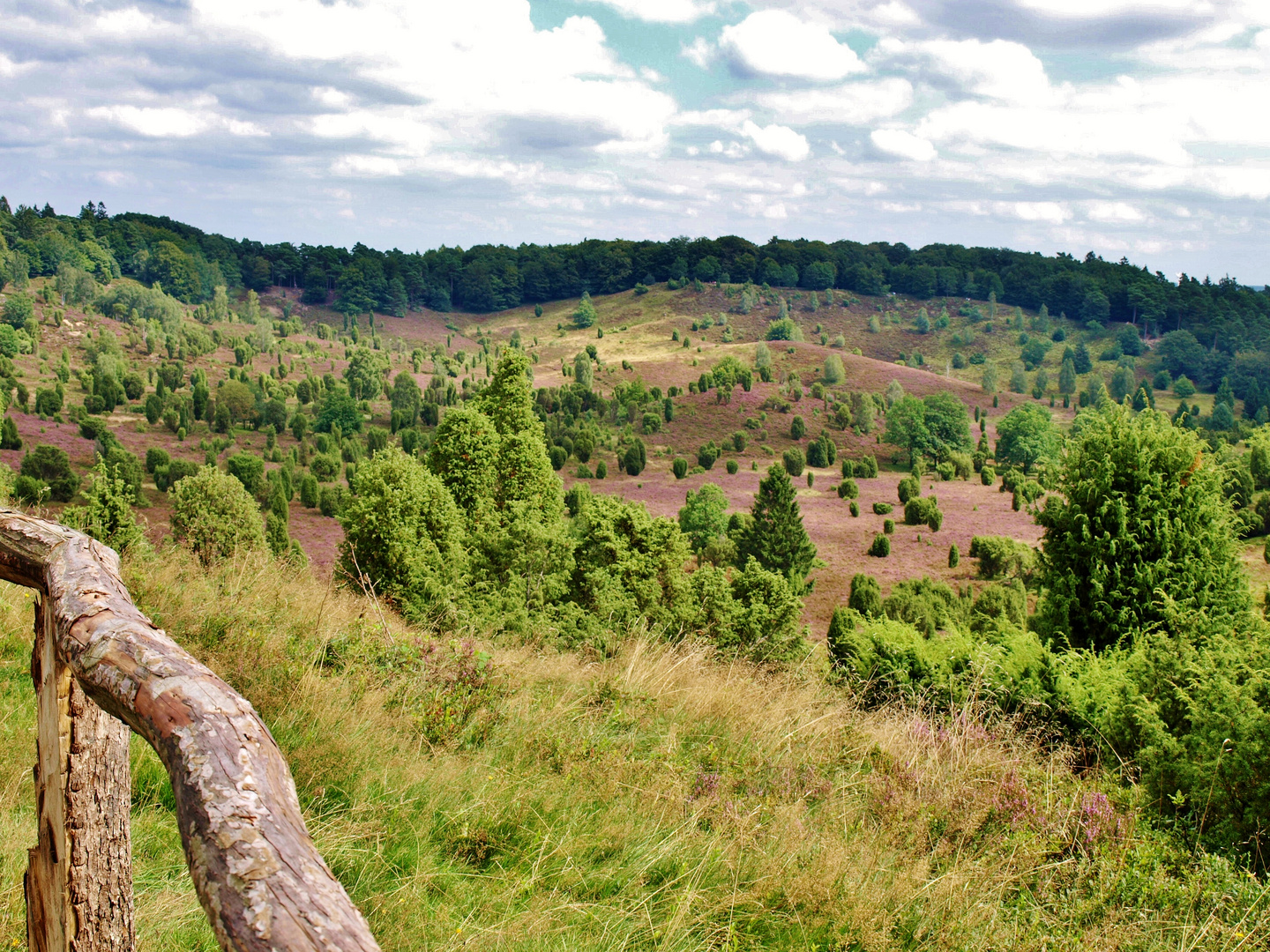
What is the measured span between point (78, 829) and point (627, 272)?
111m

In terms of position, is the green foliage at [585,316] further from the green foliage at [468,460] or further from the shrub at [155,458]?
the green foliage at [468,460]

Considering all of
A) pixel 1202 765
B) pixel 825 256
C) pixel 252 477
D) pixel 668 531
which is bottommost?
pixel 252 477

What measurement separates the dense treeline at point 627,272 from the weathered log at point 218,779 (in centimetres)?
9582

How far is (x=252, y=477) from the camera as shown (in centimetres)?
3600

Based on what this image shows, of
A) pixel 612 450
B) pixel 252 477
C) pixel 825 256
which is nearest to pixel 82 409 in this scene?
pixel 252 477

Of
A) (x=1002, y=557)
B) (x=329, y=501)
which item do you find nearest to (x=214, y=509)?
(x=329, y=501)

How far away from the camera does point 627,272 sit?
358 ft

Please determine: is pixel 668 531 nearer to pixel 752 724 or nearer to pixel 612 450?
pixel 752 724

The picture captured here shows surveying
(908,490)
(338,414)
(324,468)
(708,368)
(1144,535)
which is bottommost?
(324,468)

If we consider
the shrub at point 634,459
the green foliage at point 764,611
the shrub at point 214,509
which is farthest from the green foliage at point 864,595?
the shrub at point 634,459

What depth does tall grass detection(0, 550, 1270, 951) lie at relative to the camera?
291 centimetres

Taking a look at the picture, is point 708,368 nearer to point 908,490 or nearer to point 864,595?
point 908,490

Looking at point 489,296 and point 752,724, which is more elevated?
point 489,296

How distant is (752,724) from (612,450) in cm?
4775
